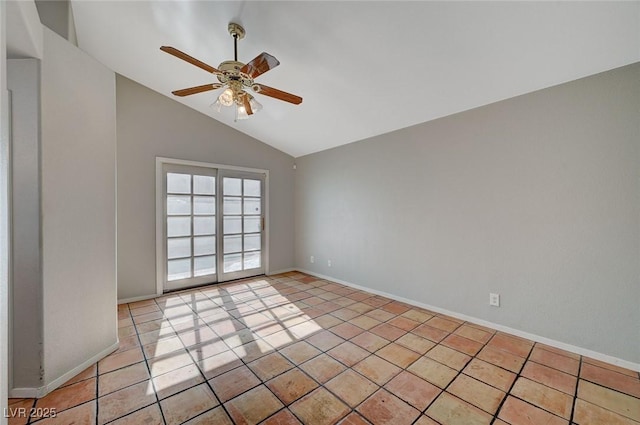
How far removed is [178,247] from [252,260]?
126cm

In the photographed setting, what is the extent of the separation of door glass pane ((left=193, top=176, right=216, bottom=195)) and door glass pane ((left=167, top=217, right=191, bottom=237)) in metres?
0.46

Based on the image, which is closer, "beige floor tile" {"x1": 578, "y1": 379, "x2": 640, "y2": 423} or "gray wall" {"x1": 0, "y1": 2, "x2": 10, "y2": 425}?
"gray wall" {"x1": 0, "y1": 2, "x2": 10, "y2": 425}

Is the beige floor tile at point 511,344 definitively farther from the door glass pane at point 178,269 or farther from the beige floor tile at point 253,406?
the door glass pane at point 178,269

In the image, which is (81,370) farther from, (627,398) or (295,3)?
(627,398)

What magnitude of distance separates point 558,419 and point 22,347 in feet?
11.1

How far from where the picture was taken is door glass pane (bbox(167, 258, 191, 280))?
3.78 m

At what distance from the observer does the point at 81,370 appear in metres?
1.95

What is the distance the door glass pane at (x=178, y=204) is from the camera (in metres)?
3.76

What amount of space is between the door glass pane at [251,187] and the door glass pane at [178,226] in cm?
107

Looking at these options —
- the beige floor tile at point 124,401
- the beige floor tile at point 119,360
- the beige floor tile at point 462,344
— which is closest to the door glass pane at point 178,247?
the beige floor tile at point 119,360

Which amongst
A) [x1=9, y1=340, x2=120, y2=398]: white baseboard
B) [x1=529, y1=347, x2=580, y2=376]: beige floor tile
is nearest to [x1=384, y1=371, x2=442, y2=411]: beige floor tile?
[x1=529, y1=347, x2=580, y2=376]: beige floor tile

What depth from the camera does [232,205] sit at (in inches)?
173

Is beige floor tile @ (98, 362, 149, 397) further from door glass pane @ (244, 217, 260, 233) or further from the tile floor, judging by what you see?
door glass pane @ (244, 217, 260, 233)

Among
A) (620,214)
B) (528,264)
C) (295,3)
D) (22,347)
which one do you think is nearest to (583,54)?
(620,214)
